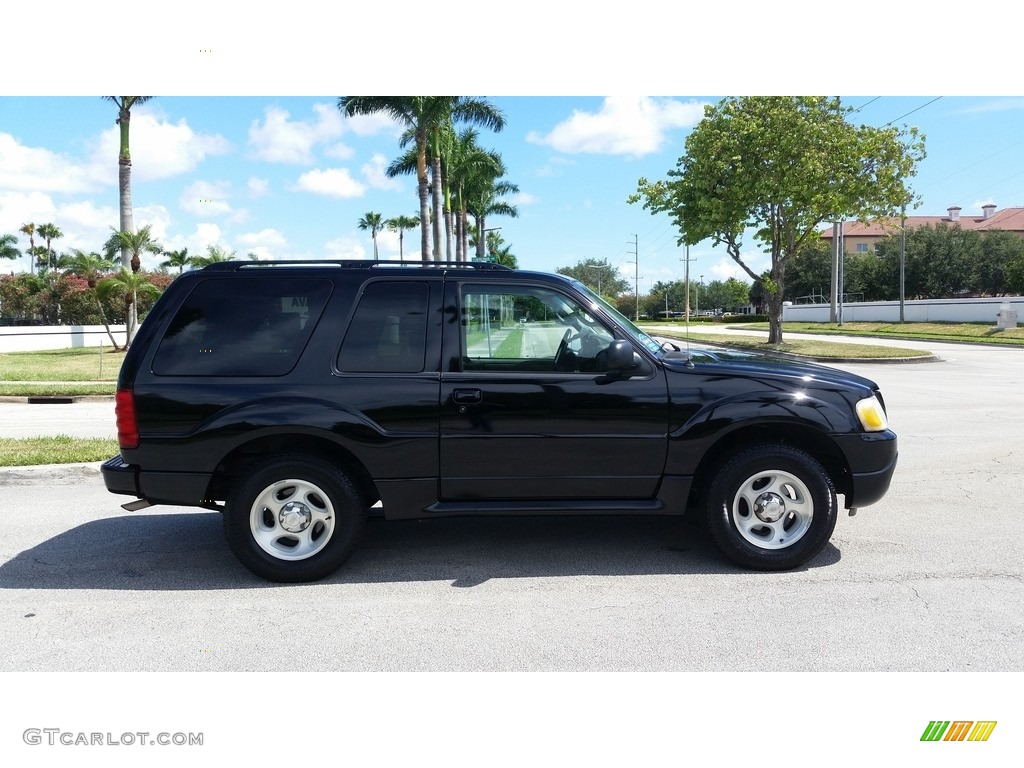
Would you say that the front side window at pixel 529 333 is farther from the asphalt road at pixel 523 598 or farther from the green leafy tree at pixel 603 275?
the green leafy tree at pixel 603 275

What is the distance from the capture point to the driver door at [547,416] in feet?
15.1

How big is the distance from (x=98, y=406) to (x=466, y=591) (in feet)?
41.5

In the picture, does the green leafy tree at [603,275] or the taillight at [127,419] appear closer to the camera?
the taillight at [127,419]

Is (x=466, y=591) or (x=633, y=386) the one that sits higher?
(x=633, y=386)

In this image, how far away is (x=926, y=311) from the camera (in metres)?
52.0

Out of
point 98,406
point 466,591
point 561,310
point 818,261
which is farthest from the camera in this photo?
point 818,261

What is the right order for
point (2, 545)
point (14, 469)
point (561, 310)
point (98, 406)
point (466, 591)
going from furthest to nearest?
point (98, 406)
point (14, 469)
point (2, 545)
point (561, 310)
point (466, 591)

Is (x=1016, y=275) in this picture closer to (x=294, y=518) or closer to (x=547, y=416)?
(x=547, y=416)

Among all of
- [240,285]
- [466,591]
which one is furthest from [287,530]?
[240,285]

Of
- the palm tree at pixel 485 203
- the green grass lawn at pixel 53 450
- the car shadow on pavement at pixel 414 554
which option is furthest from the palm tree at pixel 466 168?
the car shadow on pavement at pixel 414 554

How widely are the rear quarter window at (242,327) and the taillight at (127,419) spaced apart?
227mm

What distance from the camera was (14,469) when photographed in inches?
288

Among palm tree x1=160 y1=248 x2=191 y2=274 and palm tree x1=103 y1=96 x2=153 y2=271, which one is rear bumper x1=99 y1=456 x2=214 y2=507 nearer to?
palm tree x1=103 y1=96 x2=153 y2=271

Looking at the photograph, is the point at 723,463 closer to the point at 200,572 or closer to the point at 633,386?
the point at 633,386
